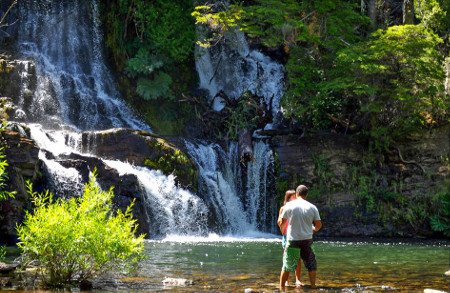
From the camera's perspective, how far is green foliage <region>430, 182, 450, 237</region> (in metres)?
21.2

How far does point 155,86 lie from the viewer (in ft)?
90.3

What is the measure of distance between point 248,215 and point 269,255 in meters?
8.28

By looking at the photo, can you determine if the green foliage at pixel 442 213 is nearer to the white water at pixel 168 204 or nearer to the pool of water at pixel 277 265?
the pool of water at pixel 277 265

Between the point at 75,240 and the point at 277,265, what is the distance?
5554 mm

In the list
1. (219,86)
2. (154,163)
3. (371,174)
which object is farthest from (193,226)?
(219,86)

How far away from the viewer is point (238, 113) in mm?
25516

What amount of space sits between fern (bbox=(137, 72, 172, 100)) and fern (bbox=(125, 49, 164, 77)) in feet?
1.24

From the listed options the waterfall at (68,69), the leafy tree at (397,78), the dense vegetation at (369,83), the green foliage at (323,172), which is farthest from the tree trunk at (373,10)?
the waterfall at (68,69)

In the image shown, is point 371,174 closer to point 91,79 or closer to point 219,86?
point 219,86

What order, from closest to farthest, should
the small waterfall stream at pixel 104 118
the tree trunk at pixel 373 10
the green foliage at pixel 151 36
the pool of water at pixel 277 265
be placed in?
1. the pool of water at pixel 277 265
2. the small waterfall stream at pixel 104 118
3. the tree trunk at pixel 373 10
4. the green foliage at pixel 151 36

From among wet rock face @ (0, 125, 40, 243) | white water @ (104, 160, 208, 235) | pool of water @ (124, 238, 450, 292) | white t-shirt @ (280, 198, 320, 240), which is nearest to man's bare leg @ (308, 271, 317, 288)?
pool of water @ (124, 238, 450, 292)

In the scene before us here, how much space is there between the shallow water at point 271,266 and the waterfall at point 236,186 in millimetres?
3307

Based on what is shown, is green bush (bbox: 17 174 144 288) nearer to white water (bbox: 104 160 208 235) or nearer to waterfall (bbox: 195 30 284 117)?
white water (bbox: 104 160 208 235)

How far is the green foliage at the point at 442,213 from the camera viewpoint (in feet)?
69.7
